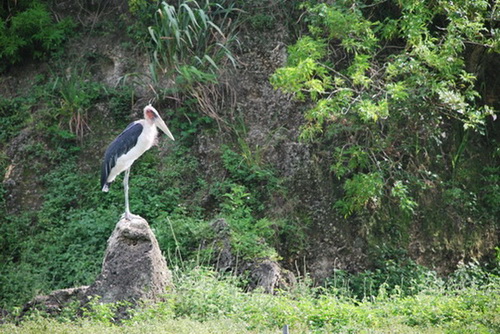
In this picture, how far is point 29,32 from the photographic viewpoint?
12789mm

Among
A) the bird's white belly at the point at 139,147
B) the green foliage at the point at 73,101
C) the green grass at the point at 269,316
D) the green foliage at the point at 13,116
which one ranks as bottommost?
the green foliage at the point at 13,116

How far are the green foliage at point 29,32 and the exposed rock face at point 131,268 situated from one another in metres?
5.68

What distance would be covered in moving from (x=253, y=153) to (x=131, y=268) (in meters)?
3.76

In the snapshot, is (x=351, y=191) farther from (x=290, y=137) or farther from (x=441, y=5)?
(x=441, y=5)

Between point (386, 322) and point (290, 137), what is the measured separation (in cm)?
463

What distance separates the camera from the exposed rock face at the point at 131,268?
314 inches

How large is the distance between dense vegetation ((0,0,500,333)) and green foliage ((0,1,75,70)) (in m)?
0.04

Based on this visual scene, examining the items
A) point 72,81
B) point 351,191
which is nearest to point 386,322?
point 351,191

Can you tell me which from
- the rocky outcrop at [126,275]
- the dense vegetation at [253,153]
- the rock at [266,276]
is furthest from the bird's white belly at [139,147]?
the rock at [266,276]

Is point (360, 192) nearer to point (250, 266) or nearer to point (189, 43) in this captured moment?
point (250, 266)

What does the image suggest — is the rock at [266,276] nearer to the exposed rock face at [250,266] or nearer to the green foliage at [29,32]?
the exposed rock face at [250,266]

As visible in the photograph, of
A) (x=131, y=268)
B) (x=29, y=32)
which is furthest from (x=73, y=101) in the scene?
(x=131, y=268)

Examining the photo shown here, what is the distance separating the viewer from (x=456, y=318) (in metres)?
7.25

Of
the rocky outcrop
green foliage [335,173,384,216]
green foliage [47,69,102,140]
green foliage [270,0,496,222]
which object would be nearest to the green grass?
the rocky outcrop
